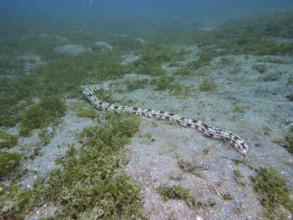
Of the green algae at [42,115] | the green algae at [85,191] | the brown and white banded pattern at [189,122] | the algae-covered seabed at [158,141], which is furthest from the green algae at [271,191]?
the green algae at [42,115]

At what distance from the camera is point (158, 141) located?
7578 millimetres

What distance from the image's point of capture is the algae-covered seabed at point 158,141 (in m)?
5.10

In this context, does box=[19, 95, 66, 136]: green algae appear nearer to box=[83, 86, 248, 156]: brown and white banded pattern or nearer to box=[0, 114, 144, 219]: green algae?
box=[83, 86, 248, 156]: brown and white banded pattern

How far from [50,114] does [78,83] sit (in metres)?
5.00

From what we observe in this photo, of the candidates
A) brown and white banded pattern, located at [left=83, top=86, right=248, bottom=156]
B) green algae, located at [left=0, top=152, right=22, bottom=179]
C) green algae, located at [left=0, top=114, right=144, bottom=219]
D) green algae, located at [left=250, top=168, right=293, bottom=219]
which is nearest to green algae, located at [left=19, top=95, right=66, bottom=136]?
brown and white banded pattern, located at [left=83, top=86, right=248, bottom=156]

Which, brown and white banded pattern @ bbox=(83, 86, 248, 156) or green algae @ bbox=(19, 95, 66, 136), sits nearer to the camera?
brown and white banded pattern @ bbox=(83, 86, 248, 156)

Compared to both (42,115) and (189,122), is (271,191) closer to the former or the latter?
(189,122)

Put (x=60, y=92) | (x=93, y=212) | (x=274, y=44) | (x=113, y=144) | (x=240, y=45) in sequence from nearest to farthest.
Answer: (x=93, y=212)
(x=113, y=144)
(x=60, y=92)
(x=274, y=44)
(x=240, y=45)

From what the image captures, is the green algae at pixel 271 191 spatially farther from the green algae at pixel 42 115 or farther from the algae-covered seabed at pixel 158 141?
the green algae at pixel 42 115

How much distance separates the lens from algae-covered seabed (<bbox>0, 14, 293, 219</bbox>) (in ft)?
16.7

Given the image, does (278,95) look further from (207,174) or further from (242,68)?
(207,174)

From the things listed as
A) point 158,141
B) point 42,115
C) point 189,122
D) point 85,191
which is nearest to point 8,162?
point 85,191

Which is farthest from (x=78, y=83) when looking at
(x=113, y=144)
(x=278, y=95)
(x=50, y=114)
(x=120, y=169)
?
(x=278, y=95)

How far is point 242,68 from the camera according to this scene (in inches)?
560
